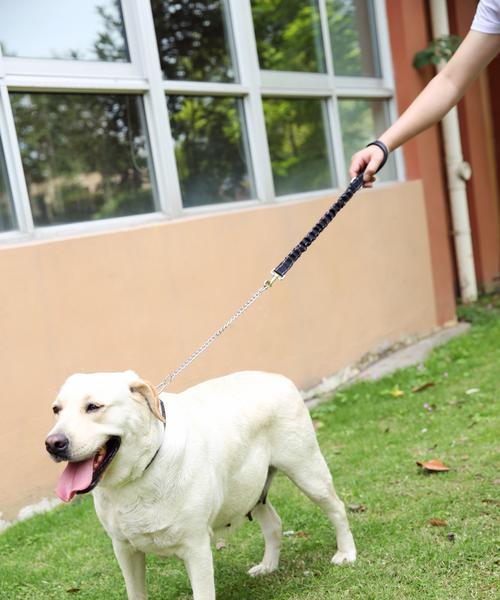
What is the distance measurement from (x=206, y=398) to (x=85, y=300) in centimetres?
205

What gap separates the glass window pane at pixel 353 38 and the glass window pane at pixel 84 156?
2964 mm

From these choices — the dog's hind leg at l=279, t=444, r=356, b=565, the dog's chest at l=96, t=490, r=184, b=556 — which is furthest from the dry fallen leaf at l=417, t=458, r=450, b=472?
the dog's chest at l=96, t=490, r=184, b=556

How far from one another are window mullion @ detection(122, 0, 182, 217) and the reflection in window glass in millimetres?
1297

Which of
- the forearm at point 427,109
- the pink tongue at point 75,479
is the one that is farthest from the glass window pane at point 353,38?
the pink tongue at point 75,479

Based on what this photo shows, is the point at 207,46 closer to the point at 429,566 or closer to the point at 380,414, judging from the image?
the point at 380,414

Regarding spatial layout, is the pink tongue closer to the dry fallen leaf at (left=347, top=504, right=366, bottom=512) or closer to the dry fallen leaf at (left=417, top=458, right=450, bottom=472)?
the dry fallen leaf at (left=347, top=504, right=366, bottom=512)

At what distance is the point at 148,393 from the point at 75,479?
0.41m

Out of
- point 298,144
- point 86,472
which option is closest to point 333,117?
point 298,144

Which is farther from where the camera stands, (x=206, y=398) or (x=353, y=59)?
(x=353, y=59)

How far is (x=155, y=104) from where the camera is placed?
607 cm

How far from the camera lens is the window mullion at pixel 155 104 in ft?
19.6

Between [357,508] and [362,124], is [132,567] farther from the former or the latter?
[362,124]

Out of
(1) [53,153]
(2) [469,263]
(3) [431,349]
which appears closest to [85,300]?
(1) [53,153]

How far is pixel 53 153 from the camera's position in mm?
5891
